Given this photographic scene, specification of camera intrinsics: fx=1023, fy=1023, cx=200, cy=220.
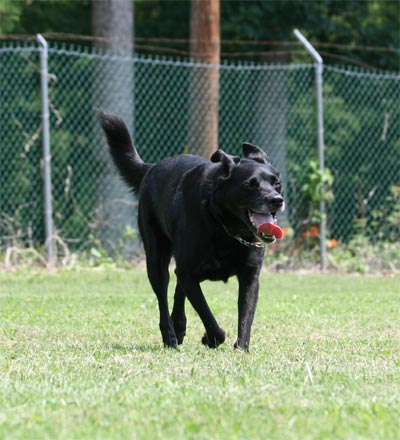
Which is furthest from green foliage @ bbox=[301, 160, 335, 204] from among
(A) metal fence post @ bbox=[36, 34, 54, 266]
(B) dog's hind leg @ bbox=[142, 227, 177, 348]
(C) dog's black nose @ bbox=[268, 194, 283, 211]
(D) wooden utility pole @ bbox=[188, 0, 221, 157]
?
(C) dog's black nose @ bbox=[268, 194, 283, 211]

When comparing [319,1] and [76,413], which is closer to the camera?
[76,413]

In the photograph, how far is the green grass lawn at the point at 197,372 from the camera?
3062 millimetres

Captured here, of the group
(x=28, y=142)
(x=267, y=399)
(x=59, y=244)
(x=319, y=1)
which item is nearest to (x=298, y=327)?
(x=267, y=399)

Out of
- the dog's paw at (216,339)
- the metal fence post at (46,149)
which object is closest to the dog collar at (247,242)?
the dog's paw at (216,339)

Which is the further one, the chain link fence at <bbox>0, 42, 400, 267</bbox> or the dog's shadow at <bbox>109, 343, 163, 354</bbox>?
the chain link fence at <bbox>0, 42, 400, 267</bbox>

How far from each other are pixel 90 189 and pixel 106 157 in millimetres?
533

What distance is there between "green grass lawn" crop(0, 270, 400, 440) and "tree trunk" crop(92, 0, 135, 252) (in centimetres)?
322

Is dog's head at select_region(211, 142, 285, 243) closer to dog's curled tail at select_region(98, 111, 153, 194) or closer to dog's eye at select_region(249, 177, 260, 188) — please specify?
dog's eye at select_region(249, 177, 260, 188)

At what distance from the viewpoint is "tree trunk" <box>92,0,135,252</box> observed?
445 inches

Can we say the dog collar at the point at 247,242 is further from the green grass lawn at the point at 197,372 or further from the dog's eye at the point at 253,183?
the green grass lawn at the point at 197,372

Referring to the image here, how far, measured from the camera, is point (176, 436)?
115 inches

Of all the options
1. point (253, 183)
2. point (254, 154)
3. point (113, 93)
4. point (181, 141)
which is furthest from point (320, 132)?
point (253, 183)

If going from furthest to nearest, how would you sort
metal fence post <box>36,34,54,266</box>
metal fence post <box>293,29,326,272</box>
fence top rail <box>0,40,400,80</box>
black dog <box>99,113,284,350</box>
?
metal fence post <box>293,29,326,272</box>, fence top rail <box>0,40,400,80</box>, metal fence post <box>36,34,54,266</box>, black dog <box>99,113,284,350</box>

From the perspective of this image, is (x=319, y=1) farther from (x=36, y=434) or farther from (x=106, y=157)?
(x=36, y=434)
